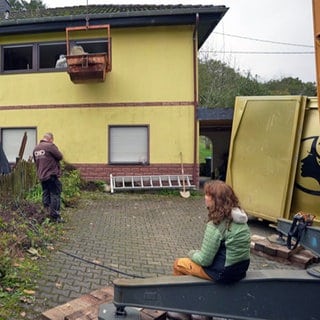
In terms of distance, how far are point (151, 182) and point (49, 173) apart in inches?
219

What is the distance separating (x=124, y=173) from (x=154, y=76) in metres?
3.59

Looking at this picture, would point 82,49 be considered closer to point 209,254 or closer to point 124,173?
point 124,173

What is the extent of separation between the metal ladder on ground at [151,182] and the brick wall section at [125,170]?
0.49 ft

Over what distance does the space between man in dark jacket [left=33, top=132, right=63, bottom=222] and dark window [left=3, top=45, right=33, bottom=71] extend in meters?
7.25

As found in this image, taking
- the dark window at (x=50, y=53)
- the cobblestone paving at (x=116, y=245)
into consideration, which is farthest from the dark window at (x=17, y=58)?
the cobblestone paving at (x=116, y=245)

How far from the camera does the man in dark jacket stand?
698 centimetres

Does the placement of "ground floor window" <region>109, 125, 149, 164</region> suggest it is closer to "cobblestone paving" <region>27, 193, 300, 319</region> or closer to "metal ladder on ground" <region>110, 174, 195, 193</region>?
"metal ladder on ground" <region>110, 174, 195, 193</region>

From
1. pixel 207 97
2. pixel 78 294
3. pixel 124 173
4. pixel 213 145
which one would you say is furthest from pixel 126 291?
pixel 207 97

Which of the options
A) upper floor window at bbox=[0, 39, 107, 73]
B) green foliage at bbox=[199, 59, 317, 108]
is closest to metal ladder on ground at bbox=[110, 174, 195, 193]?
upper floor window at bbox=[0, 39, 107, 73]

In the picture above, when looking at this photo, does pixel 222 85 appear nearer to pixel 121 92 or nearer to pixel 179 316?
pixel 121 92

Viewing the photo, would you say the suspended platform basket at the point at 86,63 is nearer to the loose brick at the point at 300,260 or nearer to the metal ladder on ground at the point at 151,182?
the metal ladder on ground at the point at 151,182

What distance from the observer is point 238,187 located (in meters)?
7.56

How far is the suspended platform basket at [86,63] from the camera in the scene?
36.4ft

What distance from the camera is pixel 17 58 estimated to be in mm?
13266
